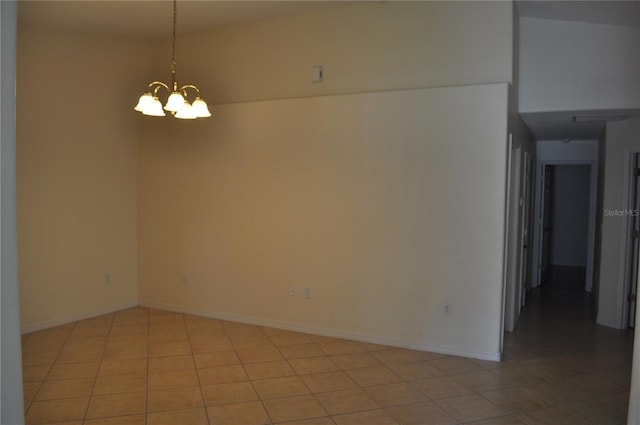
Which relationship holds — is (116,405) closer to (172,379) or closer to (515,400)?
(172,379)

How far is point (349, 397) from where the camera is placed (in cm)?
371

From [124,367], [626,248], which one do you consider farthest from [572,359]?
[124,367]

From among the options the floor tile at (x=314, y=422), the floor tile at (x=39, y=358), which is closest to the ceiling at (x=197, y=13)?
the floor tile at (x=39, y=358)

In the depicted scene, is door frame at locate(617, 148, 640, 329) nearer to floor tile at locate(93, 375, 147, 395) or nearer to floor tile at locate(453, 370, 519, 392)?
floor tile at locate(453, 370, 519, 392)

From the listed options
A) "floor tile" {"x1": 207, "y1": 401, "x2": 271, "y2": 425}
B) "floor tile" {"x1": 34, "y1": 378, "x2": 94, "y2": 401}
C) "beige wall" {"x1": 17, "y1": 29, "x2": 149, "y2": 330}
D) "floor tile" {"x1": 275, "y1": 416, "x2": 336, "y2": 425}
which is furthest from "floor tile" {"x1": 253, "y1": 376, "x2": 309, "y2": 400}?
"beige wall" {"x1": 17, "y1": 29, "x2": 149, "y2": 330}

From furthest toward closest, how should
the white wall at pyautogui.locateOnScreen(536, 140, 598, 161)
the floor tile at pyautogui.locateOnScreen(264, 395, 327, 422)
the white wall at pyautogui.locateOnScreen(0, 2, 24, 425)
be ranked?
1. the white wall at pyautogui.locateOnScreen(536, 140, 598, 161)
2. the floor tile at pyautogui.locateOnScreen(264, 395, 327, 422)
3. the white wall at pyautogui.locateOnScreen(0, 2, 24, 425)

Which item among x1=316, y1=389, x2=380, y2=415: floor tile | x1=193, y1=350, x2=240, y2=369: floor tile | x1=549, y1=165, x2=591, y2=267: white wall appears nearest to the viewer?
x1=316, y1=389, x2=380, y2=415: floor tile

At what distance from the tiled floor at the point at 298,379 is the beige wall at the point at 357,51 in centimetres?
268

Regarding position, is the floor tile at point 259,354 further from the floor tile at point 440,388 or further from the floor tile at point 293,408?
the floor tile at point 440,388

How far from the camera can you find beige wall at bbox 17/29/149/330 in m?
5.13

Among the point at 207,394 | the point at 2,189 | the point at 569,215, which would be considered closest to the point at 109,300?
the point at 207,394

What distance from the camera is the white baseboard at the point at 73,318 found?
518 cm

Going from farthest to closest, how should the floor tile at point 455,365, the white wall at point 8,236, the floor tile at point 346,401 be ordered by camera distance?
the floor tile at point 455,365
the floor tile at point 346,401
the white wall at point 8,236

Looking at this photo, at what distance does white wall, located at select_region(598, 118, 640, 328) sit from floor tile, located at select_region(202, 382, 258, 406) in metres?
4.49
